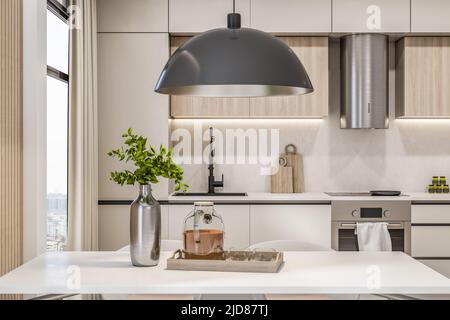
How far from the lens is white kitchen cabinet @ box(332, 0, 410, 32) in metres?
4.61

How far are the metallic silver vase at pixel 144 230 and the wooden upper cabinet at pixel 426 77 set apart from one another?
3055 mm

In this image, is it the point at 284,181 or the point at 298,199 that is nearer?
the point at 298,199

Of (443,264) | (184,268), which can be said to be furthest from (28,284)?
(443,264)

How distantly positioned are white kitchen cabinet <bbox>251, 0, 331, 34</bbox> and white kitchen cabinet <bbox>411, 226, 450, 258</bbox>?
178cm

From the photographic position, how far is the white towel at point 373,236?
439cm

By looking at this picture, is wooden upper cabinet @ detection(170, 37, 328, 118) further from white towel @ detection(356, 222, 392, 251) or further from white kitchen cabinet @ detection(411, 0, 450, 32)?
white towel @ detection(356, 222, 392, 251)

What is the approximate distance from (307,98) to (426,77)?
1004 mm

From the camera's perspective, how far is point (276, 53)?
2090 millimetres

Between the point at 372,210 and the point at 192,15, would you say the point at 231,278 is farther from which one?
the point at 192,15

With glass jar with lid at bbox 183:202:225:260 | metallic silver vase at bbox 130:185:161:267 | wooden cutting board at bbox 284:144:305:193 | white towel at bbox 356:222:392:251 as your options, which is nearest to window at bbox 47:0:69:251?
metallic silver vase at bbox 130:185:161:267

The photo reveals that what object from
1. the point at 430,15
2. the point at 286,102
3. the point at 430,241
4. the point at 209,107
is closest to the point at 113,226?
the point at 209,107

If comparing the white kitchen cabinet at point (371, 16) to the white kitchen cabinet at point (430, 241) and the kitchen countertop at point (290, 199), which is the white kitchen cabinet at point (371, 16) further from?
the white kitchen cabinet at point (430, 241)

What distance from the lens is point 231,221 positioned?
4465 millimetres
